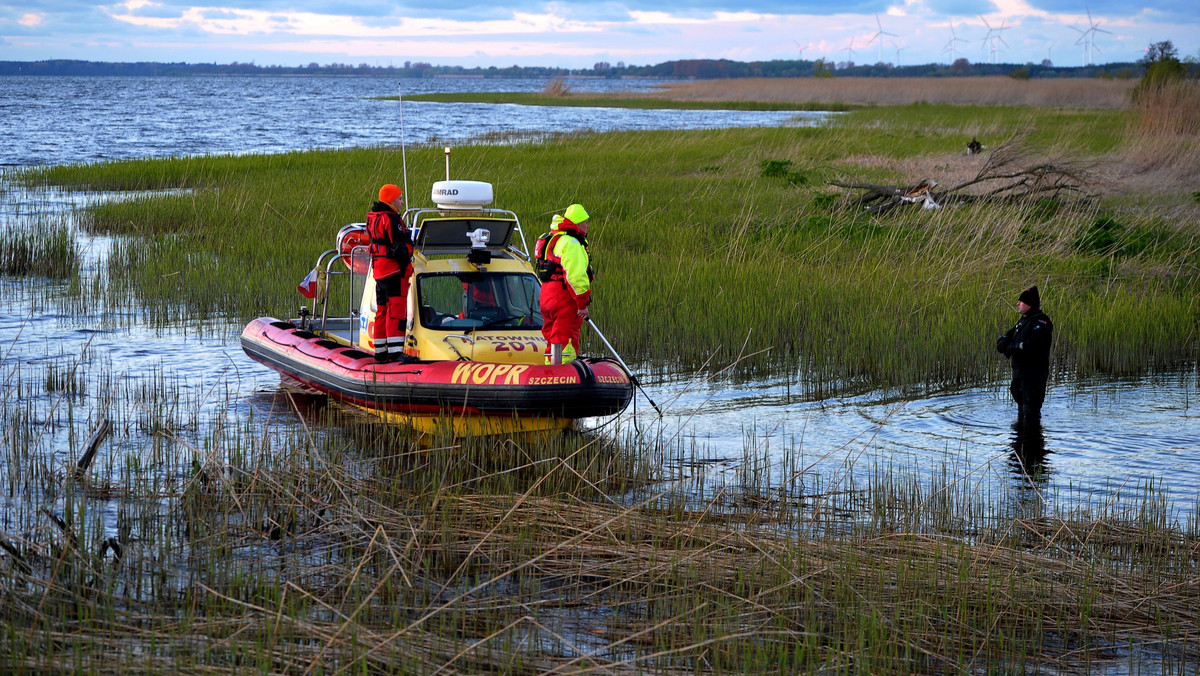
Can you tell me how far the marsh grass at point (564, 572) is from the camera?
173 inches

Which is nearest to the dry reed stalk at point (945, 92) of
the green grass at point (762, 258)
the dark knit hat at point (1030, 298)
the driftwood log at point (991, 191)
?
the driftwood log at point (991, 191)

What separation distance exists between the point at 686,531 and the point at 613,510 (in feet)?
1.65

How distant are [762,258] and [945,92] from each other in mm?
59598

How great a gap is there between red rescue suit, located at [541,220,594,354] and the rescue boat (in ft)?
1.07

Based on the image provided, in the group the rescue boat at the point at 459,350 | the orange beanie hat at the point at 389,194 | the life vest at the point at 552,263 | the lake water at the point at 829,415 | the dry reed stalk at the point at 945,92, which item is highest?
the dry reed stalk at the point at 945,92

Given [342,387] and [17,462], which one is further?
[342,387]

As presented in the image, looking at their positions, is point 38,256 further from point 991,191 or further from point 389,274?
point 991,191

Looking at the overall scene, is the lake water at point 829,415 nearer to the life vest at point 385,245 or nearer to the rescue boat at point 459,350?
the rescue boat at point 459,350

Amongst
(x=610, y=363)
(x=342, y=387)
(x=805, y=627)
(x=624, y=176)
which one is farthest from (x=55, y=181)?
(x=805, y=627)

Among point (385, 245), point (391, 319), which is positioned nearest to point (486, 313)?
point (391, 319)

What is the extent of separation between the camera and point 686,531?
576 cm

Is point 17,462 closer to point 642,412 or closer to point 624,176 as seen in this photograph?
point 642,412

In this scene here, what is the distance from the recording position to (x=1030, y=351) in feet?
28.0

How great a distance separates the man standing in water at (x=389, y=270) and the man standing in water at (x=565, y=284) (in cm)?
119
